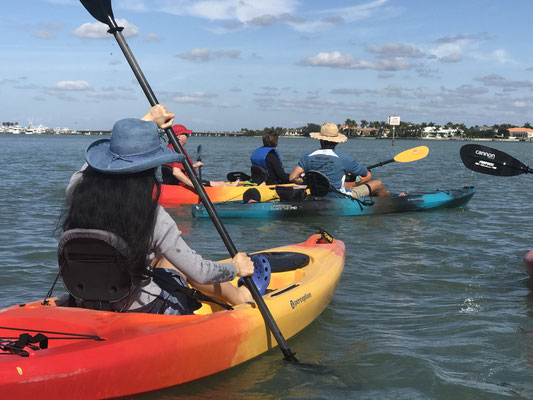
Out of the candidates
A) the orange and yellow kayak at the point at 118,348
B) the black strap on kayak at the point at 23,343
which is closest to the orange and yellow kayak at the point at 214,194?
the orange and yellow kayak at the point at 118,348

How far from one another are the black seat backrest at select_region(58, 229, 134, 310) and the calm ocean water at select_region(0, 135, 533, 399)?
67 centimetres

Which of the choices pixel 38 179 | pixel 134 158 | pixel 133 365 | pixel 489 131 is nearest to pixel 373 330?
pixel 133 365

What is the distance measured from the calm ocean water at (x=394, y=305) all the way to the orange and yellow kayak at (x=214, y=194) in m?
0.82

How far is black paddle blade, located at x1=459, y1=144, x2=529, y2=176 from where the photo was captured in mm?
6676

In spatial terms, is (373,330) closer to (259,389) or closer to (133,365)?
(259,389)

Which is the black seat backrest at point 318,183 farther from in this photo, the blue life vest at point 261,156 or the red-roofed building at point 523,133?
the red-roofed building at point 523,133

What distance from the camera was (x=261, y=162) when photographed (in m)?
11.5

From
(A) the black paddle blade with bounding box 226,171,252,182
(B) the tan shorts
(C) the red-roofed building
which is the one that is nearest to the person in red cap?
(A) the black paddle blade with bounding box 226,171,252,182

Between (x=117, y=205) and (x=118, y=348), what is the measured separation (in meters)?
0.78

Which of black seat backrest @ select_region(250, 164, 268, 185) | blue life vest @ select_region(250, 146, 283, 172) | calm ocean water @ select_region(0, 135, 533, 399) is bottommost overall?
calm ocean water @ select_region(0, 135, 533, 399)

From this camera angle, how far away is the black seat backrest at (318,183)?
32.7 feet

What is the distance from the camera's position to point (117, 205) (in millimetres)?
2957

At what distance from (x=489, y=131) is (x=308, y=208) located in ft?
630

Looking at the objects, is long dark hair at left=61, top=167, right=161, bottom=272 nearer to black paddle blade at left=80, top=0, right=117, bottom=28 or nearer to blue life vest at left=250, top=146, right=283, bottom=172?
black paddle blade at left=80, top=0, right=117, bottom=28
